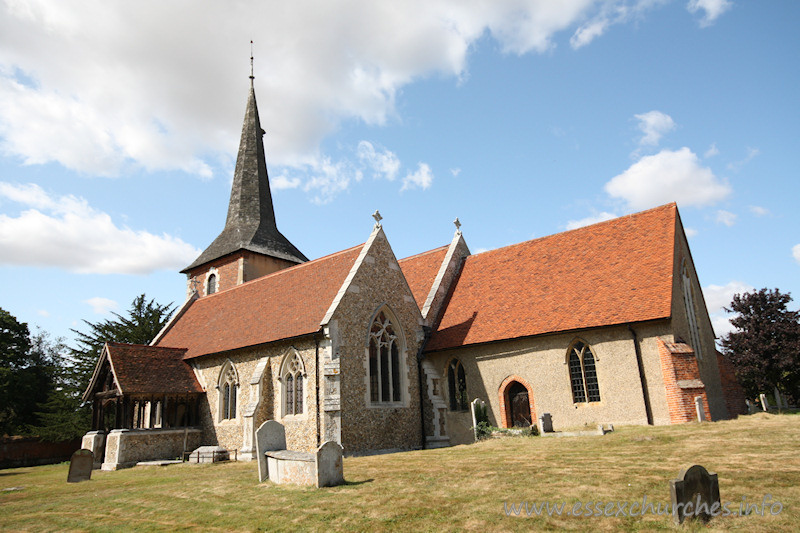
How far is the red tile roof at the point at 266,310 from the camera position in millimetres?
19608

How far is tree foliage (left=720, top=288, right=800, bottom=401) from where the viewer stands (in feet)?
104

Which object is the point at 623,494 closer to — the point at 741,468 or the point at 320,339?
the point at 741,468

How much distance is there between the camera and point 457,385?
20891mm

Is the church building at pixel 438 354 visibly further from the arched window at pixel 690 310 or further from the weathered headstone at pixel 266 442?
the weathered headstone at pixel 266 442

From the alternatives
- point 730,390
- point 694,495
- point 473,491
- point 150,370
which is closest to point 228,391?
point 150,370

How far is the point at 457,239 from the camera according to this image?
2645 cm

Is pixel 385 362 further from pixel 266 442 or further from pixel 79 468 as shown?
pixel 79 468

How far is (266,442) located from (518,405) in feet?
33.5

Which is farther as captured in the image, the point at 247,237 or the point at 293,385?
the point at 247,237

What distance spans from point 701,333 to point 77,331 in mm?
35296

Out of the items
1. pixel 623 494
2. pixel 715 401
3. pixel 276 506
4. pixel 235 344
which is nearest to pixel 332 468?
pixel 276 506

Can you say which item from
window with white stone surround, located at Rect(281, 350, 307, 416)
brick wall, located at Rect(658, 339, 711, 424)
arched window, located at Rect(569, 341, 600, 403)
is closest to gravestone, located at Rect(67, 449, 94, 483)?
window with white stone surround, located at Rect(281, 350, 307, 416)

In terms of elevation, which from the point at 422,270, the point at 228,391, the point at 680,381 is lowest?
the point at 680,381

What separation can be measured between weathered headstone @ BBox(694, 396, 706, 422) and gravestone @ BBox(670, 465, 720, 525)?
1030 centimetres
